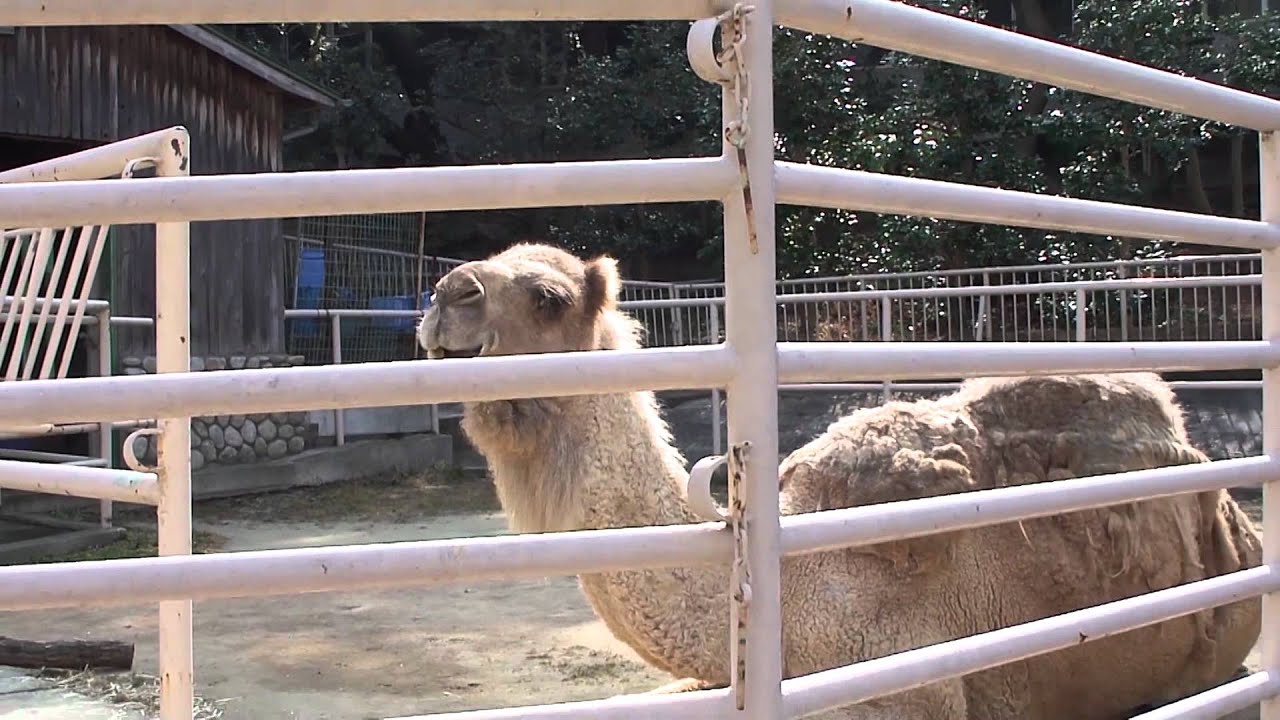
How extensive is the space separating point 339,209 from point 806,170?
0.61 metres

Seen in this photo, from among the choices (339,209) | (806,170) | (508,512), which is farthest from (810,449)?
(339,209)

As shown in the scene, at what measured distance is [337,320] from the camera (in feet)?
42.3

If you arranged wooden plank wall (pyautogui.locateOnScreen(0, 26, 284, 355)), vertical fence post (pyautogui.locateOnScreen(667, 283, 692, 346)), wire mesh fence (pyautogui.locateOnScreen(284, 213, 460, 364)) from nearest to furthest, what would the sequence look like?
wooden plank wall (pyautogui.locateOnScreen(0, 26, 284, 355)), vertical fence post (pyautogui.locateOnScreen(667, 283, 692, 346)), wire mesh fence (pyautogui.locateOnScreen(284, 213, 460, 364))

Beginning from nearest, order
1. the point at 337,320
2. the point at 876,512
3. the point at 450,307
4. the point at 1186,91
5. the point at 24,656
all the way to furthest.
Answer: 1. the point at 876,512
2. the point at 1186,91
3. the point at 450,307
4. the point at 24,656
5. the point at 337,320

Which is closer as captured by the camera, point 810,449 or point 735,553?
point 735,553

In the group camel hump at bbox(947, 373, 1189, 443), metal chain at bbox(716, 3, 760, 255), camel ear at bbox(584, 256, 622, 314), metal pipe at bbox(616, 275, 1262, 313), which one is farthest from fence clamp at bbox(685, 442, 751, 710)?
metal pipe at bbox(616, 275, 1262, 313)

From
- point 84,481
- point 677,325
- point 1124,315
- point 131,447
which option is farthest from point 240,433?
point 131,447

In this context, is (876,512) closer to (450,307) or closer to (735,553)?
(735,553)

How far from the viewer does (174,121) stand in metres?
12.5

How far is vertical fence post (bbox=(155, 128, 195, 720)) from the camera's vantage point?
2.19 metres

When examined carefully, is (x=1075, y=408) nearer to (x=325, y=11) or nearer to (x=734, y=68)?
(x=734, y=68)

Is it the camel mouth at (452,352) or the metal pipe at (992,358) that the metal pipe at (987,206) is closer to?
the metal pipe at (992,358)

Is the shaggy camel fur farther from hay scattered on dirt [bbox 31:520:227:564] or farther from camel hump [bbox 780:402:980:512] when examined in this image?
hay scattered on dirt [bbox 31:520:227:564]

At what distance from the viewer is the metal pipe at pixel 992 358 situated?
1.70 m
